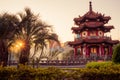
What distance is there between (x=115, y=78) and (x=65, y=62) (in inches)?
873

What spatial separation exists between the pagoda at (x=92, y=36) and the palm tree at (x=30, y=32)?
19.3 m

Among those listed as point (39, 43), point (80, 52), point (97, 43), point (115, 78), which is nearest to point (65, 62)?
point (39, 43)

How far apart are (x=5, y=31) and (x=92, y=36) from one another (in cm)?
2405

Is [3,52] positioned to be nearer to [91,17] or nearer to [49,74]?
[49,74]

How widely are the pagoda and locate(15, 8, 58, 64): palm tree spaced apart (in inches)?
760

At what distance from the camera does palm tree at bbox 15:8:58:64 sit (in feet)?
70.1

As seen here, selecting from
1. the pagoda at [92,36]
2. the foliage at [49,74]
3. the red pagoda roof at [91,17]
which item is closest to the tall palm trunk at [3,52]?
the foliage at [49,74]

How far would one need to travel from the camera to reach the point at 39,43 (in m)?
23.2

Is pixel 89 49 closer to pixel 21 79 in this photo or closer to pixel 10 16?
pixel 10 16

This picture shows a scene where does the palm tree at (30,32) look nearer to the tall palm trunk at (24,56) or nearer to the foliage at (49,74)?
the tall palm trunk at (24,56)

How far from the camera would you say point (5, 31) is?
2078 cm

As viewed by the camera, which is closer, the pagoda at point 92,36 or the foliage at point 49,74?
the foliage at point 49,74

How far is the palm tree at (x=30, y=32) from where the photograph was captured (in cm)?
2136

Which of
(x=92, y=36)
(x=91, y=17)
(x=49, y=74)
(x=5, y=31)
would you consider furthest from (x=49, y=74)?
(x=91, y=17)
